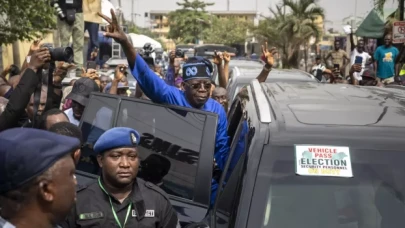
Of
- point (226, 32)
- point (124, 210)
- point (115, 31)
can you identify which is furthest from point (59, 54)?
point (226, 32)

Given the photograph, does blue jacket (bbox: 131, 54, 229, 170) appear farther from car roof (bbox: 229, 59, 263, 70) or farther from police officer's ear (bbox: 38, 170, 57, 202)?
car roof (bbox: 229, 59, 263, 70)

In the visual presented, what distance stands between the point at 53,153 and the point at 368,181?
1.69m

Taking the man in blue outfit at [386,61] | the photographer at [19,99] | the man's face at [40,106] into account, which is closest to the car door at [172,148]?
the photographer at [19,99]

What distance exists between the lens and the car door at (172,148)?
4.53 metres

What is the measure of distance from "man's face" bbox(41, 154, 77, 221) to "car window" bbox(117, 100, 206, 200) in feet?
8.05

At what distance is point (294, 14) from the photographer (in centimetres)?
3597

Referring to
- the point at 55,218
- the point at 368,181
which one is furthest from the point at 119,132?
the point at 55,218

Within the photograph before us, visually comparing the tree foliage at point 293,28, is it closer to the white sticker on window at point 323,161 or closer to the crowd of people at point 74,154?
the crowd of people at point 74,154

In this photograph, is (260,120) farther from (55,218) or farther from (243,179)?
(55,218)

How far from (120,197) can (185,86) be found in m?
1.63

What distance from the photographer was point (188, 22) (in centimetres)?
8519

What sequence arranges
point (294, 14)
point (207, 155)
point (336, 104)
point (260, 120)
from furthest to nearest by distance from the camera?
1. point (294, 14)
2. point (207, 155)
3. point (336, 104)
4. point (260, 120)

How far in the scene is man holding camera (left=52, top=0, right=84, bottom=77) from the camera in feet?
27.9

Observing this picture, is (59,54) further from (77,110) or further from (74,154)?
(77,110)
